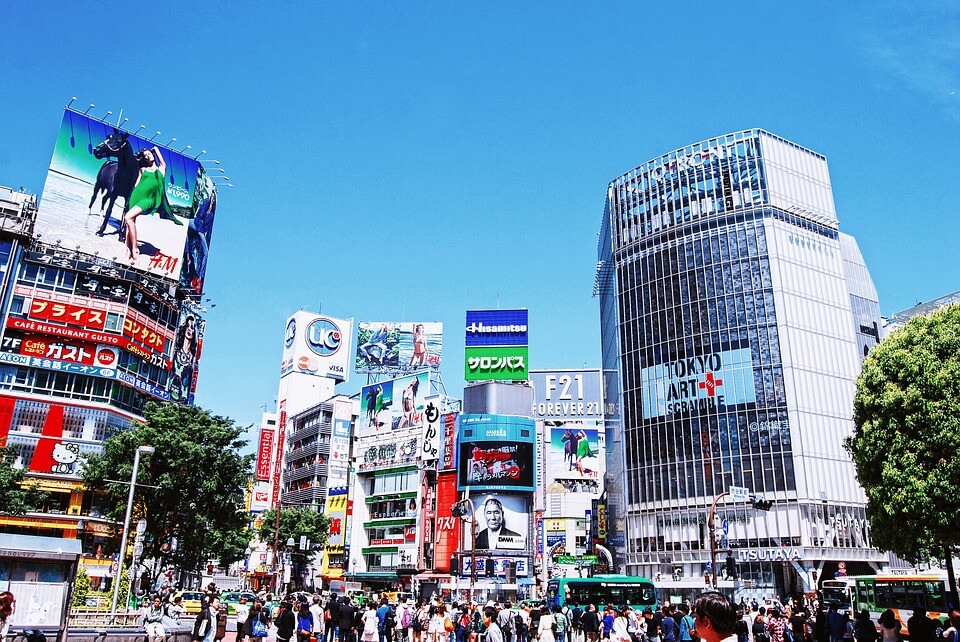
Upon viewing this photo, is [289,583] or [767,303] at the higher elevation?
[767,303]

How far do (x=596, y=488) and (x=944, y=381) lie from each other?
67.7 metres

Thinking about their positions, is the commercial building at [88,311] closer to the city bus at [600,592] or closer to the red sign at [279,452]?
the city bus at [600,592]

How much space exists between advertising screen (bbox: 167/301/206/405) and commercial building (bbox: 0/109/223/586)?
16 centimetres

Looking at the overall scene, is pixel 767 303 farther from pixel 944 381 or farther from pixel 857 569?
pixel 944 381

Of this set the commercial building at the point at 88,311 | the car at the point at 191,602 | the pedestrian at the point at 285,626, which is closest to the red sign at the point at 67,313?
the commercial building at the point at 88,311

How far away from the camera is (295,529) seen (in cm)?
7444

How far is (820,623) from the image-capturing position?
2112 cm

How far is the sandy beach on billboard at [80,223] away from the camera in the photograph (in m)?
53.9

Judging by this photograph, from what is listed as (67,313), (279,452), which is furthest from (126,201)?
(279,452)

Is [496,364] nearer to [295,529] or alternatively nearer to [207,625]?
[295,529]

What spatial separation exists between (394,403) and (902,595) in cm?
6358

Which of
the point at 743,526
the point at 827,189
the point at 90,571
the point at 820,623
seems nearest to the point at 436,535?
the point at 743,526

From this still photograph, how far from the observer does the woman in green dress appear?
5728cm

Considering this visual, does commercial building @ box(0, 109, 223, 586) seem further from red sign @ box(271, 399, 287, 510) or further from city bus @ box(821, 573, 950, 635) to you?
red sign @ box(271, 399, 287, 510)
